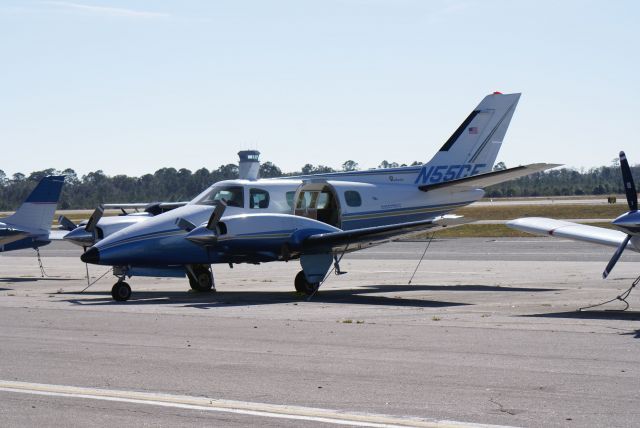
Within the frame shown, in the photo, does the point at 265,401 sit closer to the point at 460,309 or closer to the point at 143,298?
the point at 460,309

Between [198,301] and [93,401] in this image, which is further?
[198,301]

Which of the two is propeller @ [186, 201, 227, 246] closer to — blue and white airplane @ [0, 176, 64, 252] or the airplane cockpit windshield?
→ the airplane cockpit windshield

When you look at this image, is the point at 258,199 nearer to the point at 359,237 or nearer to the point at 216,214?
the point at 216,214

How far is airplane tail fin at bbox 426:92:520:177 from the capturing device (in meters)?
27.3

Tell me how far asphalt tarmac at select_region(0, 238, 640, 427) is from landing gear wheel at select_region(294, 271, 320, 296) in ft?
0.90

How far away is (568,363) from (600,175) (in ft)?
625

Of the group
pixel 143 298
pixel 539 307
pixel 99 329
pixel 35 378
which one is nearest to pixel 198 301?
pixel 143 298

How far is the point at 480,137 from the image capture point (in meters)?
27.5

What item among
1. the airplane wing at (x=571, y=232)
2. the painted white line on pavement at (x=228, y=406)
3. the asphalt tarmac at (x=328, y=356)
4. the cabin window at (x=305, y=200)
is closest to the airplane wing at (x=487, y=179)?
the asphalt tarmac at (x=328, y=356)

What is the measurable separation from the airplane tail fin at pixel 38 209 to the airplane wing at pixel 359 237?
1301 centimetres

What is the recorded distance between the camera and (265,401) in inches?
363

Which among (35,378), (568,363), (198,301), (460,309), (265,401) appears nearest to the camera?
(265,401)

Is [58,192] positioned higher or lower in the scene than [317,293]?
higher


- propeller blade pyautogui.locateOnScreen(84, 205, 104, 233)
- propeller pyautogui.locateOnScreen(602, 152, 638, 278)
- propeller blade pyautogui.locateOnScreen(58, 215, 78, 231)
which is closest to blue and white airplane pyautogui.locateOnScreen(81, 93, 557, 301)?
propeller blade pyautogui.locateOnScreen(84, 205, 104, 233)
